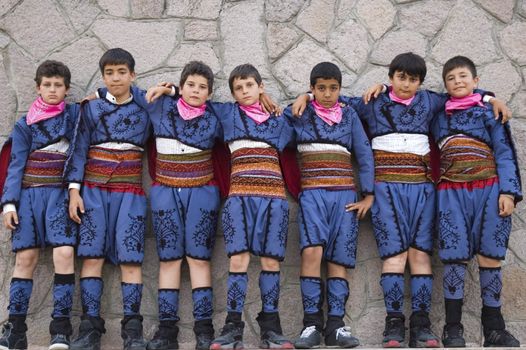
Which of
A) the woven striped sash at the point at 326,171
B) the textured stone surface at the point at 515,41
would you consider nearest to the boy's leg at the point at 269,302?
the woven striped sash at the point at 326,171

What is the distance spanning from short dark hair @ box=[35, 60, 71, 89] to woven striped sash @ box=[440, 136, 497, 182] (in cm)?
227

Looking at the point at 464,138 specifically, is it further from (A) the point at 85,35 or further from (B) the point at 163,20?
(A) the point at 85,35

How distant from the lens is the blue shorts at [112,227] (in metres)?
4.59

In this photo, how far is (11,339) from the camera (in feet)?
14.8

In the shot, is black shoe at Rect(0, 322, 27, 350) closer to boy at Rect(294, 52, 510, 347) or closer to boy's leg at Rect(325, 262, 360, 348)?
boy's leg at Rect(325, 262, 360, 348)

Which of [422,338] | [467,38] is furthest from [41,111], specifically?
[467,38]

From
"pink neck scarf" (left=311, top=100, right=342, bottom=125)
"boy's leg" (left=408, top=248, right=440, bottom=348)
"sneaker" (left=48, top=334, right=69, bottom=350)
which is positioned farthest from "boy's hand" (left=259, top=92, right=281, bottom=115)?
"sneaker" (left=48, top=334, right=69, bottom=350)

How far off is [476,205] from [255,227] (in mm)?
1241

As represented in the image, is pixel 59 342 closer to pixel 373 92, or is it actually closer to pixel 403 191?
pixel 403 191

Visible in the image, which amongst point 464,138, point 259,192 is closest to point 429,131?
point 464,138

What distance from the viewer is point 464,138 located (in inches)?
184

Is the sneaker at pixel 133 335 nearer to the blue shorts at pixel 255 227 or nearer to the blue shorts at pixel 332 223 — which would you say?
the blue shorts at pixel 255 227

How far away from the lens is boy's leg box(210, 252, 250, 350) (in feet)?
14.3

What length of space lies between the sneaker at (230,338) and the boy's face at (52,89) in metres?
1.65
